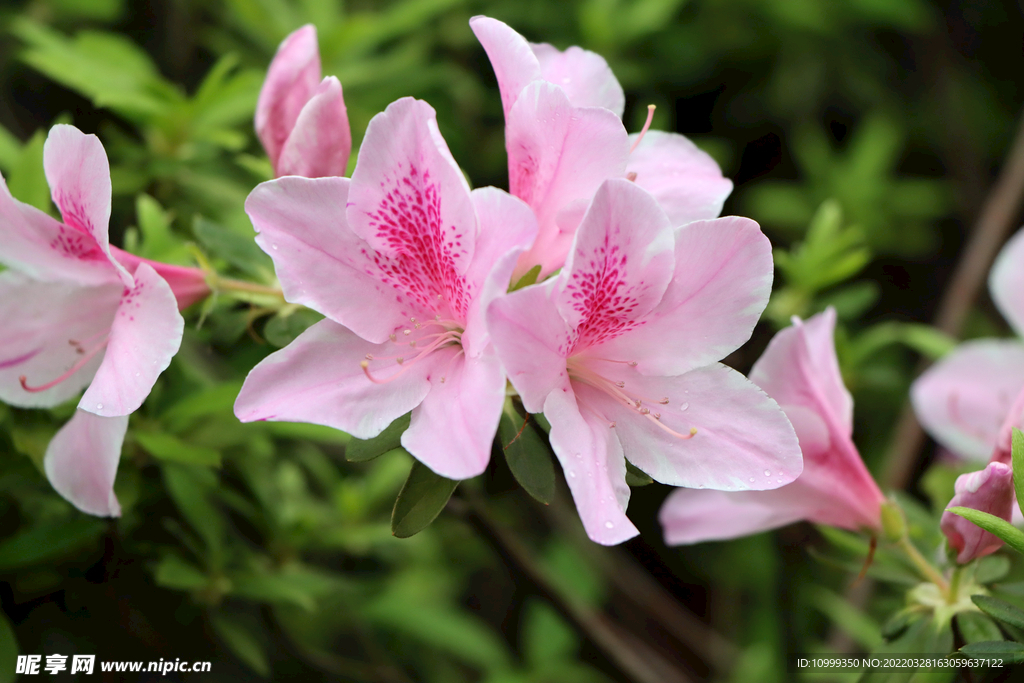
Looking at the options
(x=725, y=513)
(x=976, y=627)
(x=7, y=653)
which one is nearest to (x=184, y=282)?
(x=7, y=653)

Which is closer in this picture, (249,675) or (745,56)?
(249,675)

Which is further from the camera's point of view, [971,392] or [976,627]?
[971,392]

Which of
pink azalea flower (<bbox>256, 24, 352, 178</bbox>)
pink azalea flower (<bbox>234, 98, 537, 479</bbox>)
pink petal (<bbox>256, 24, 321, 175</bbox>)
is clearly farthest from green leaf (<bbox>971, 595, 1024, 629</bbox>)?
pink petal (<bbox>256, 24, 321, 175</bbox>)

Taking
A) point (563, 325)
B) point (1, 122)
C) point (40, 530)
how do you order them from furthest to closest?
point (1, 122) → point (40, 530) → point (563, 325)

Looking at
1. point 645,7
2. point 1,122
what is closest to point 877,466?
point 645,7

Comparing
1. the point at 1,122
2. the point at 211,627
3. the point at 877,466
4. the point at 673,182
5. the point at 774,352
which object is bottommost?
the point at 877,466

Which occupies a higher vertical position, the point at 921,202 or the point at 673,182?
the point at 673,182

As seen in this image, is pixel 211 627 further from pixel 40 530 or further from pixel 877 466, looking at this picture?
pixel 877 466

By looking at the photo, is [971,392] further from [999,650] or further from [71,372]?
[71,372]
